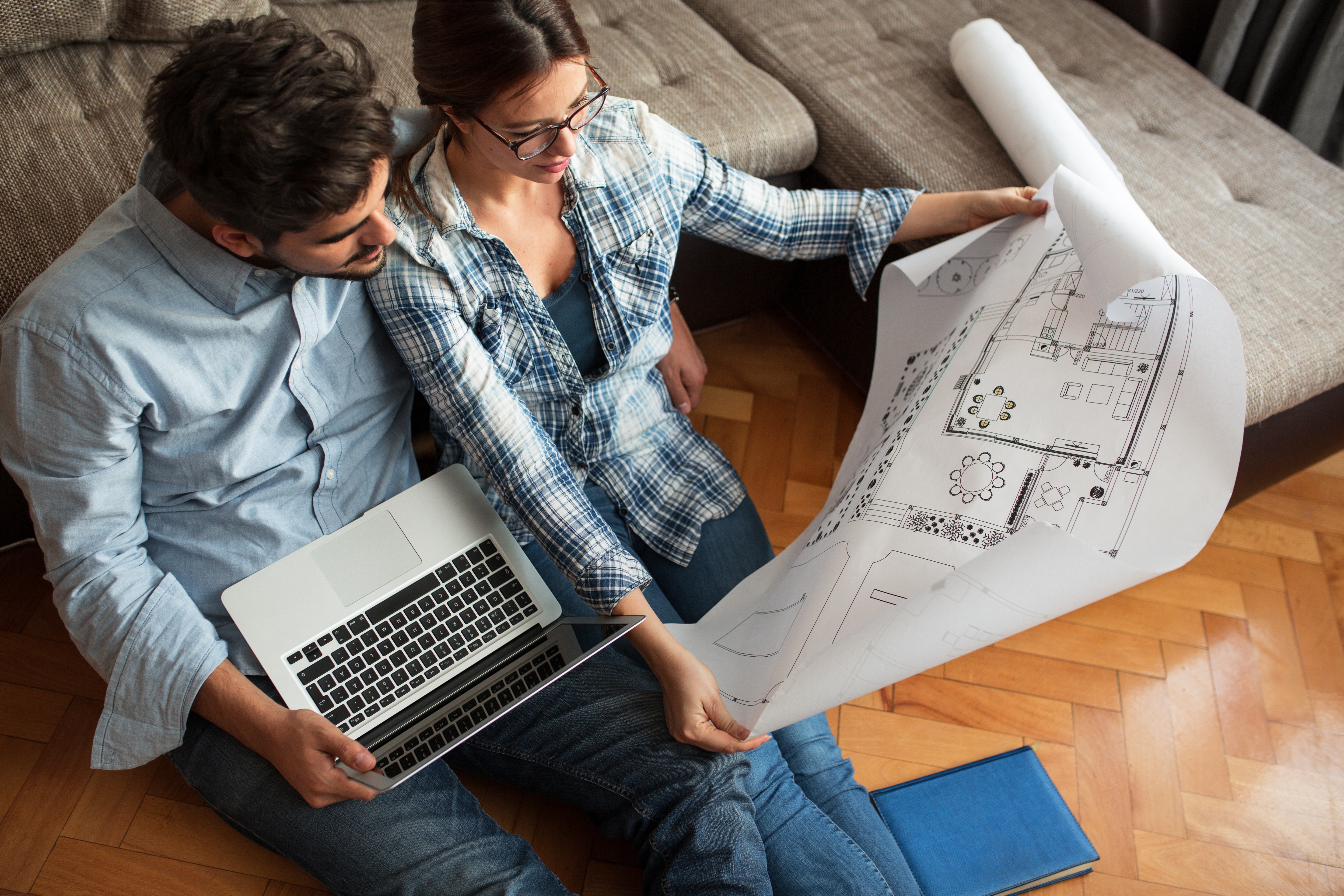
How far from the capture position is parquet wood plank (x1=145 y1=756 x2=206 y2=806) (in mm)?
1134

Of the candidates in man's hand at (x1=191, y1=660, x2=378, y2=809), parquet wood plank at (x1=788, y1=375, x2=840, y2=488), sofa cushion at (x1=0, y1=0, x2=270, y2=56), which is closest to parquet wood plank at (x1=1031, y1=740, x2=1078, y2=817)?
parquet wood plank at (x1=788, y1=375, x2=840, y2=488)

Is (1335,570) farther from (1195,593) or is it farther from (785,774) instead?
Answer: (785,774)

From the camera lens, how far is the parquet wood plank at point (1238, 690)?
4.27ft

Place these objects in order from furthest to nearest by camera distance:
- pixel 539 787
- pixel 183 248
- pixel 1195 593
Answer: pixel 1195 593 < pixel 539 787 < pixel 183 248

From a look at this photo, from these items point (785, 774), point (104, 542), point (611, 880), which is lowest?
point (611, 880)

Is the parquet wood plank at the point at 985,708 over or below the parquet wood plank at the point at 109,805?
over

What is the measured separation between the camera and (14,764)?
1.15 m

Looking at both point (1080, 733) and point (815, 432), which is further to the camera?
point (815, 432)

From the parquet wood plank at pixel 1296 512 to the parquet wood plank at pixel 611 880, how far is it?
48.4 inches

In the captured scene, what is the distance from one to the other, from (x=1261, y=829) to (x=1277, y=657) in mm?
302

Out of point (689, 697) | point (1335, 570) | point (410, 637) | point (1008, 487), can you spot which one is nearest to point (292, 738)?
point (410, 637)

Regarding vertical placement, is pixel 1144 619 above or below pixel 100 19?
below

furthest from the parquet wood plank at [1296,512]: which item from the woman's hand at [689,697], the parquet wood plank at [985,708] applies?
the woman's hand at [689,697]

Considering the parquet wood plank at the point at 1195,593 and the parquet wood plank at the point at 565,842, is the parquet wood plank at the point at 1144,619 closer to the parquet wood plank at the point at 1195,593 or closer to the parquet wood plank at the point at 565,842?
the parquet wood plank at the point at 1195,593
